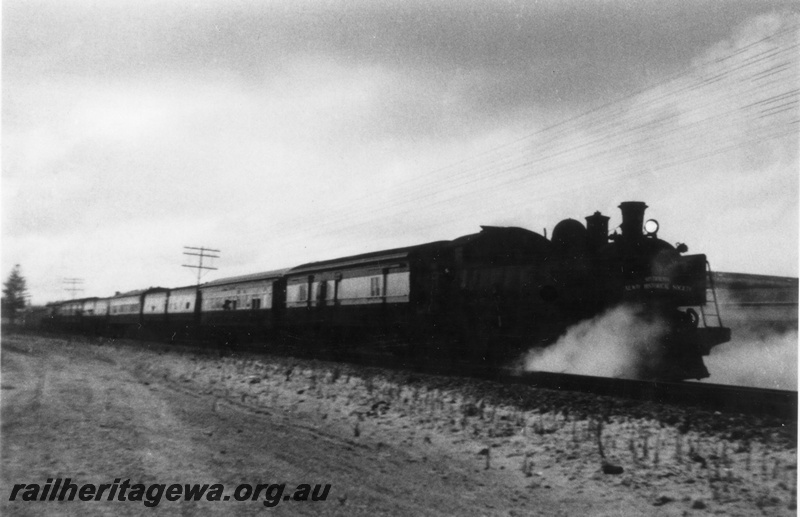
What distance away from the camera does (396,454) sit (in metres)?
7.01

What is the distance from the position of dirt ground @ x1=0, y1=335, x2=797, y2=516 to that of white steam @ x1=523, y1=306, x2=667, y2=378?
3085 mm

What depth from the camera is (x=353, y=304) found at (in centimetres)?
1738

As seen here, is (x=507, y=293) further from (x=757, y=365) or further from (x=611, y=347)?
(x=757, y=365)

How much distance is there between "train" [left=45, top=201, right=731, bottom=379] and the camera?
1129cm

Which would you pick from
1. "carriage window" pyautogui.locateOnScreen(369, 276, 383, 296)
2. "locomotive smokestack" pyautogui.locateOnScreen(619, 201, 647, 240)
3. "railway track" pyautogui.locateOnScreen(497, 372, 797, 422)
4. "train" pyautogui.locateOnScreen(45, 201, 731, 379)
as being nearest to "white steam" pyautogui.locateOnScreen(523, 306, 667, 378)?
"train" pyautogui.locateOnScreen(45, 201, 731, 379)

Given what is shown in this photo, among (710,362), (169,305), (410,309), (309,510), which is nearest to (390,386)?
(410,309)

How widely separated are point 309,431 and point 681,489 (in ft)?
15.9

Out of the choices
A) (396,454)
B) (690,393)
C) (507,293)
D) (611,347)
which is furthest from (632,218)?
(396,454)

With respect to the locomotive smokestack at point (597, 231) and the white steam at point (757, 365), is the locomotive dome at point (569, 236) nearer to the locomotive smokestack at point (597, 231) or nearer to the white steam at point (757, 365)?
the locomotive smokestack at point (597, 231)

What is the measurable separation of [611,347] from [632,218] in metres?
2.74

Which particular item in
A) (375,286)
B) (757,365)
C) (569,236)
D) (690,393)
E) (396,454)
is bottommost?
(396,454)

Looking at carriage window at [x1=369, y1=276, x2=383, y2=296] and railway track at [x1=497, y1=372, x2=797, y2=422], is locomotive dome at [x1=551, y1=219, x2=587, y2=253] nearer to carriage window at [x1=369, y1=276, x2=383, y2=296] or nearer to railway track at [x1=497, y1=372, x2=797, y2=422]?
railway track at [x1=497, y1=372, x2=797, y2=422]

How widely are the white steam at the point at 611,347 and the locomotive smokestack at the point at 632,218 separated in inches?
63.7

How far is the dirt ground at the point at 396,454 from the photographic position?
5086 mm
